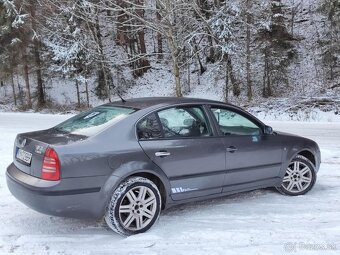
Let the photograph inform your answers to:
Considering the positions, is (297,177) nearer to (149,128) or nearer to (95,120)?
(149,128)

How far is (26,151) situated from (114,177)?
1.09m

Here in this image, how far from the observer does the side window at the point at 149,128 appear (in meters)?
4.58

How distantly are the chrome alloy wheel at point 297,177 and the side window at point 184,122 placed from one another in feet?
5.34

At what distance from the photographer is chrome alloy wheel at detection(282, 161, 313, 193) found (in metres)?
5.84

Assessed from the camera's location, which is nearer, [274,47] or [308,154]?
[308,154]

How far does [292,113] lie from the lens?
761 inches

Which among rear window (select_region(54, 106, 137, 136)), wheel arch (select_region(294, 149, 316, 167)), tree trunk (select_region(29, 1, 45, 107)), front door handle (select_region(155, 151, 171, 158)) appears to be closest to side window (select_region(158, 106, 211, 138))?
front door handle (select_region(155, 151, 171, 158))

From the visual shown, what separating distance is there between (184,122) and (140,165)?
90 cm

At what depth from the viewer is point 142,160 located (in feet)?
14.5

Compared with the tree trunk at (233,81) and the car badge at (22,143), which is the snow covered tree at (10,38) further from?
the car badge at (22,143)

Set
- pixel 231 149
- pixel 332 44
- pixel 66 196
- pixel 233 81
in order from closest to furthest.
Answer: pixel 66 196 < pixel 231 149 < pixel 332 44 < pixel 233 81

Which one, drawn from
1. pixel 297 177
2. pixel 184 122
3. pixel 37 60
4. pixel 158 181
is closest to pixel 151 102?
pixel 184 122

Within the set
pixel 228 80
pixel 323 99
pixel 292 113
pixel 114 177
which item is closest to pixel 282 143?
pixel 114 177

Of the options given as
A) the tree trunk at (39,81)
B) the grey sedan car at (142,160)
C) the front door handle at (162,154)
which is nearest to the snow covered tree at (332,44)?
the tree trunk at (39,81)
